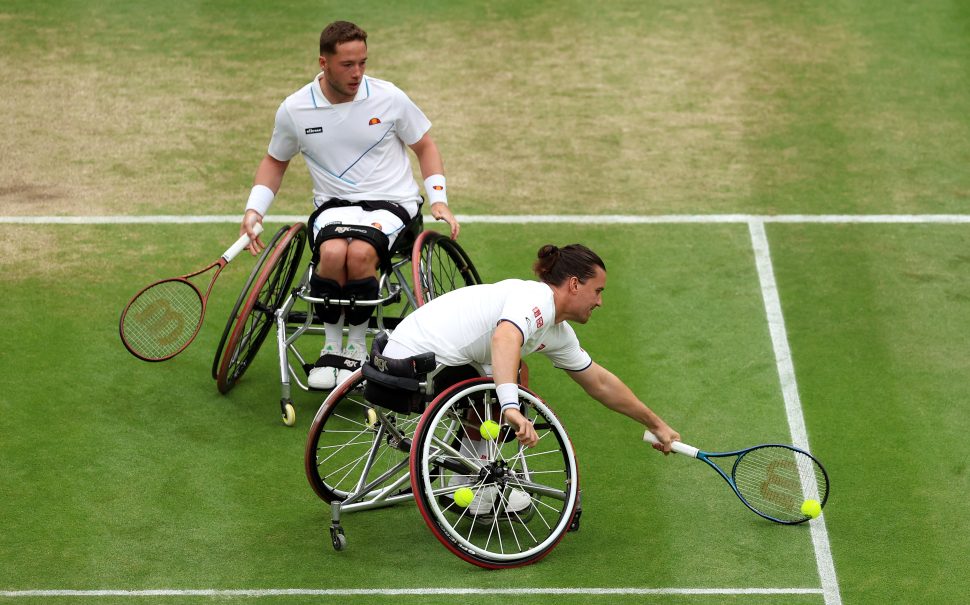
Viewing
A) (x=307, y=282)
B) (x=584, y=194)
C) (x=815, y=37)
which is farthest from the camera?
(x=815, y=37)

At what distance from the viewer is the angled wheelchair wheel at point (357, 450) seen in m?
7.38

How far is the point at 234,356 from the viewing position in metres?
8.85

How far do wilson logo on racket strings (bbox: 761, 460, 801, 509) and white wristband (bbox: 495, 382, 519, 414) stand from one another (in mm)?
1696

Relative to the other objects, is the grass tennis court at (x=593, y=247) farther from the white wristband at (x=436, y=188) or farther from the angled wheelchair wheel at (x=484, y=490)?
the white wristband at (x=436, y=188)

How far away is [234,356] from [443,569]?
2236 millimetres

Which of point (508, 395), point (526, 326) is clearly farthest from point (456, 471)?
point (526, 326)

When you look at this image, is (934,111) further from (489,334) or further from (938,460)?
(489,334)

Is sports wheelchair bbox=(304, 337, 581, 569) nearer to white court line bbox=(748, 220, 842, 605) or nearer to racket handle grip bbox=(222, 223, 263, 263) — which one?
white court line bbox=(748, 220, 842, 605)

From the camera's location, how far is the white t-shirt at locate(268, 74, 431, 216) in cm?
892

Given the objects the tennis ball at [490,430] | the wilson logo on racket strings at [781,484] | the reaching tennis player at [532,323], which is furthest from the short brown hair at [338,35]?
the wilson logo on racket strings at [781,484]

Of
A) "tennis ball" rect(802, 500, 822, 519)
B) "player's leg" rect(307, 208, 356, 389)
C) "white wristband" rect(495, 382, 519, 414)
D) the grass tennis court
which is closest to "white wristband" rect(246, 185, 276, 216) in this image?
"player's leg" rect(307, 208, 356, 389)

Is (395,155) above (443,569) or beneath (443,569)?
above

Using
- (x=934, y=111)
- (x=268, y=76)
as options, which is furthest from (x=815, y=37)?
(x=268, y=76)

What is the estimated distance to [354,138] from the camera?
8.95 m
